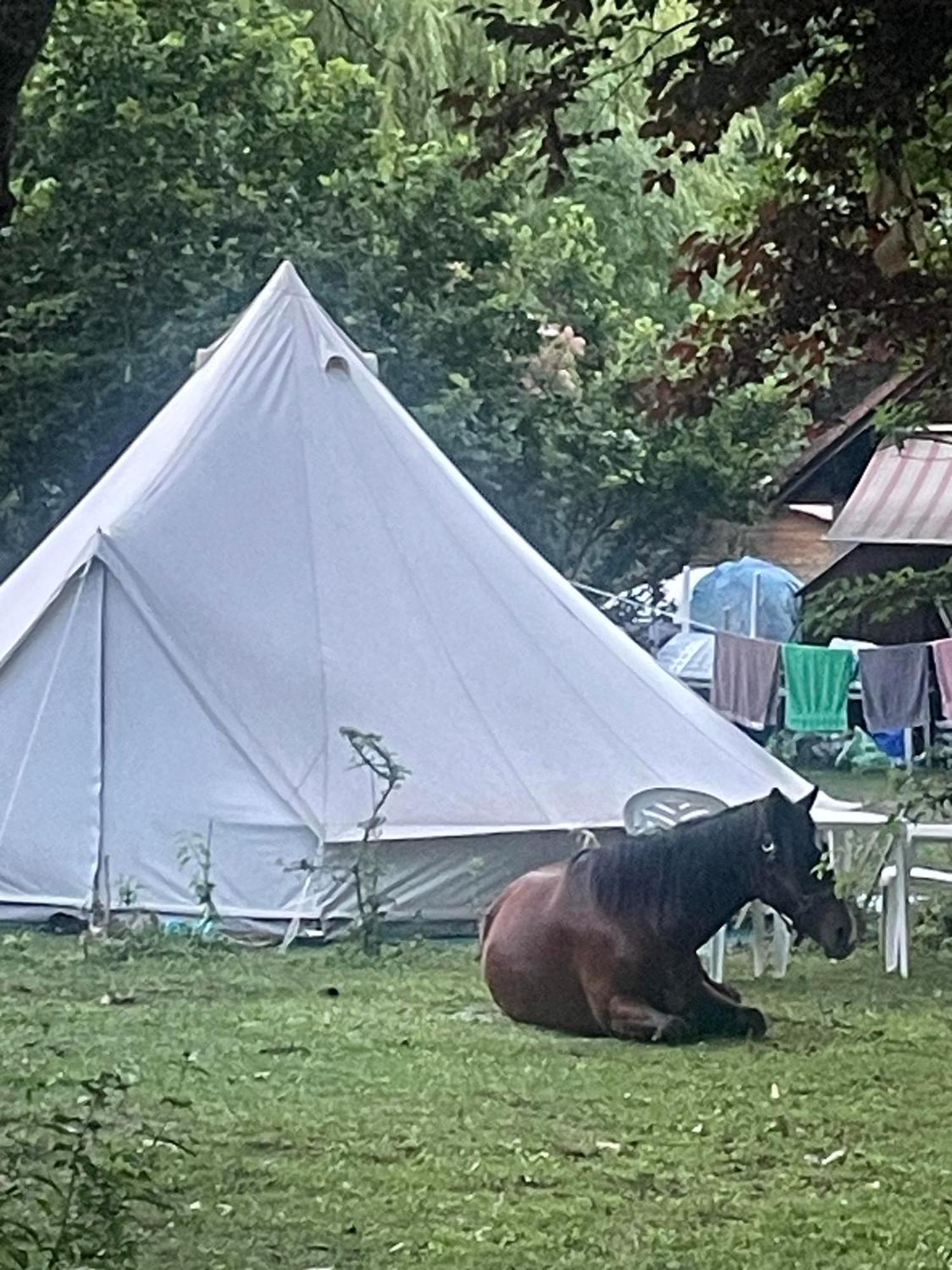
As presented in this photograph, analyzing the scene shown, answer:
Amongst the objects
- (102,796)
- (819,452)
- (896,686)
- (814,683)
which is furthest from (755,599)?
(102,796)

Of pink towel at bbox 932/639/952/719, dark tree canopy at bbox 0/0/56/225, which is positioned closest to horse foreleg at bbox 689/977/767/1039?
dark tree canopy at bbox 0/0/56/225

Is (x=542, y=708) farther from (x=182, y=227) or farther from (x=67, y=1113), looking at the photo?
(x=182, y=227)

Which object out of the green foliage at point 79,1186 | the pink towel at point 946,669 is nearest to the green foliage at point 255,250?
the pink towel at point 946,669

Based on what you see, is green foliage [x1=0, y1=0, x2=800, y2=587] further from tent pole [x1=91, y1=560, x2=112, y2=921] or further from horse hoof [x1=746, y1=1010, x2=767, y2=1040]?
horse hoof [x1=746, y1=1010, x2=767, y2=1040]

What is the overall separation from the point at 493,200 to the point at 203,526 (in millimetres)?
5973

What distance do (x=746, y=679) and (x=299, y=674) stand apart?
20.4 feet

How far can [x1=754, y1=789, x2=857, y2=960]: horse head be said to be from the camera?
7035mm

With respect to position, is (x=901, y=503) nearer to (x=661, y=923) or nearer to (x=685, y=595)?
(x=685, y=595)

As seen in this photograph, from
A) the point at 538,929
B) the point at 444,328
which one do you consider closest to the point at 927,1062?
the point at 538,929

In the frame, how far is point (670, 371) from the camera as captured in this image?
22.1ft

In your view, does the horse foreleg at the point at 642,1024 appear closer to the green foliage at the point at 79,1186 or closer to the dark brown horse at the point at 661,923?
the dark brown horse at the point at 661,923

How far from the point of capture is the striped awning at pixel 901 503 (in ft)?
54.7

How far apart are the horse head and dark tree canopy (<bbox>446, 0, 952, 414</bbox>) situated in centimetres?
178

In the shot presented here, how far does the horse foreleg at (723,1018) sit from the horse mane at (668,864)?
29 centimetres
